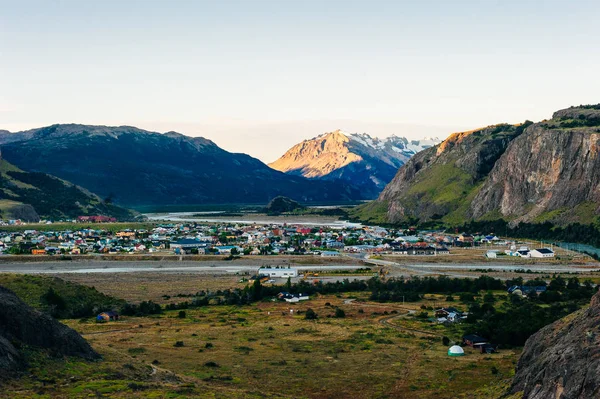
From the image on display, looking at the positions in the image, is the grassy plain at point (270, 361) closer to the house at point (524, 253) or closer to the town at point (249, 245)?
the house at point (524, 253)

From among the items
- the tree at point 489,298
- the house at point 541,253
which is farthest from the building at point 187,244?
the tree at point 489,298

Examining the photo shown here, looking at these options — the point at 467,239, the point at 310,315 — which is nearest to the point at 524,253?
the point at 467,239

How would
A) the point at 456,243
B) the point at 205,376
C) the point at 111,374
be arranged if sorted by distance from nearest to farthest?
the point at 111,374 < the point at 205,376 < the point at 456,243

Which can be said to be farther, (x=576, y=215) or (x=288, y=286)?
(x=576, y=215)

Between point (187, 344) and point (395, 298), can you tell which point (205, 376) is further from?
point (395, 298)

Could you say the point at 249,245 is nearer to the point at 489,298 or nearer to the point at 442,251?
the point at 442,251

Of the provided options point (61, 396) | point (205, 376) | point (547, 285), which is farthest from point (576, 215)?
point (61, 396)

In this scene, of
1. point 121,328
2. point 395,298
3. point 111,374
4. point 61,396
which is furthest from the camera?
point 395,298
